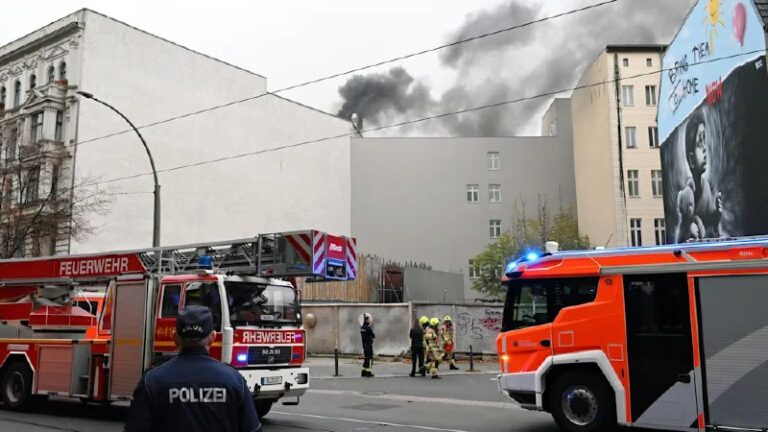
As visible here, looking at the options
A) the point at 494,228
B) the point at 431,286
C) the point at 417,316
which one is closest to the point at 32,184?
the point at 431,286

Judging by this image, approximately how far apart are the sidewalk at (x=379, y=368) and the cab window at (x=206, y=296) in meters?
9.75

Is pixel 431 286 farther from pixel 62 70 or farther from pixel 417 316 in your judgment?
pixel 62 70

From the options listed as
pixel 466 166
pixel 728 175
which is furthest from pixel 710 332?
pixel 466 166

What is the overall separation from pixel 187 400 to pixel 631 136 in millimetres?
47490

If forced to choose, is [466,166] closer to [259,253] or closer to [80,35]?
[80,35]

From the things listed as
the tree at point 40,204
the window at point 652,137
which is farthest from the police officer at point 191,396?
the window at point 652,137

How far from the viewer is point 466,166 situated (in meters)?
55.3

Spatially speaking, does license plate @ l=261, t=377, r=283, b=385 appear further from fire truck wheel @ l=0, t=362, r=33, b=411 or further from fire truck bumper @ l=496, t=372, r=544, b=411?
fire truck wheel @ l=0, t=362, r=33, b=411

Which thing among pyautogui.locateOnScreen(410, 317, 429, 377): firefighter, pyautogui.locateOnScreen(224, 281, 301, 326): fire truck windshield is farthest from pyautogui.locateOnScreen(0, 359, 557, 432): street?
pyautogui.locateOnScreen(224, 281, 301, 326): fire truck windshield

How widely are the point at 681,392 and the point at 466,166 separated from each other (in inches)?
1850

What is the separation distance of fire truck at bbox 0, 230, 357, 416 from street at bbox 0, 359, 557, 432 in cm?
54

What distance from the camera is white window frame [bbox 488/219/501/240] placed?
55156 millimetres

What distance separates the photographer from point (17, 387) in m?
12.3

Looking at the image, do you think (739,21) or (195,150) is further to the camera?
(195,150)
